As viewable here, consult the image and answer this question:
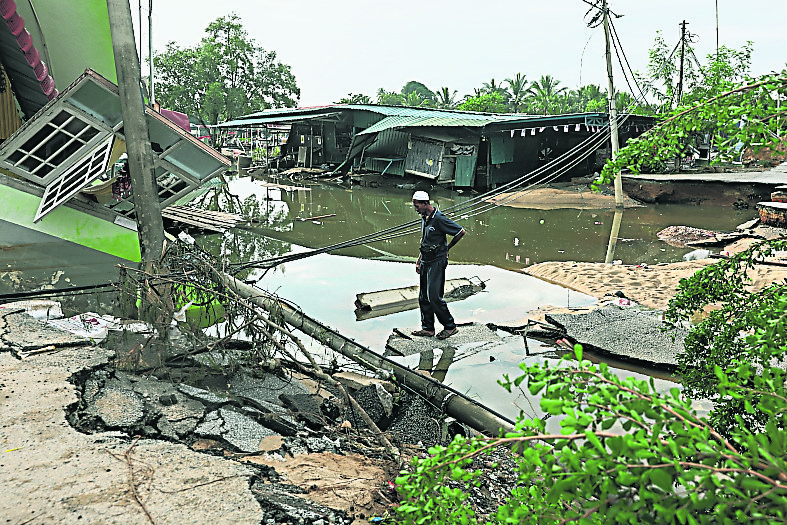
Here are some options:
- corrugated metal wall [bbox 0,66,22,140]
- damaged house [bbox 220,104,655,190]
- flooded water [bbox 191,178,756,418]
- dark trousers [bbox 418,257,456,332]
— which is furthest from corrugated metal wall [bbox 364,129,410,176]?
dark trousers [bbox 418,257,456,332]

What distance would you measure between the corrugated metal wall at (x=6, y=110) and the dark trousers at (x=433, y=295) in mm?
9694

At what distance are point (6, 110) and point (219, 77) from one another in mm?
33869

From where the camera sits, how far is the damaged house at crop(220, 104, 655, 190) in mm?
20406

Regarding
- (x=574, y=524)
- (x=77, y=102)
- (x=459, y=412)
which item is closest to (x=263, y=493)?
(x=459, y=412)

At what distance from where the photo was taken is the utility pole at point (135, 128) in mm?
5426

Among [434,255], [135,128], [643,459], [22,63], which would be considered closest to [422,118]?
[22,63]

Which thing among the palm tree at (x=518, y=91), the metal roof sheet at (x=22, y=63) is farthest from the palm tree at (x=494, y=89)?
the metal roof sheet at (x=22, y=63)

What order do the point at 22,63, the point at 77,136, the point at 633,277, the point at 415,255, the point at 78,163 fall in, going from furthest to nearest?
the point at 415,255, the point at 22,63, the point at 633,277, the point at 78,163, the point at 77,136

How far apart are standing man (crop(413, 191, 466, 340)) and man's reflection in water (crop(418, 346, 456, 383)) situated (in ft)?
1.08

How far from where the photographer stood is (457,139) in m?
21.1

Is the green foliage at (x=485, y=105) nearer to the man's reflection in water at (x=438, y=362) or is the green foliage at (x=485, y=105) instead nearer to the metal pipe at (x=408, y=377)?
the man's reflection in water at (x=438, y=362)

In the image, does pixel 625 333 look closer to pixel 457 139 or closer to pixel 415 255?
pixel 415 255

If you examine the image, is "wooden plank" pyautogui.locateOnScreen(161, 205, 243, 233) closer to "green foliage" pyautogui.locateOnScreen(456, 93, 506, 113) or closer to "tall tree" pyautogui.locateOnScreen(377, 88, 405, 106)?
"green foliage" pyautogui.locateOnScreen(456, 93, 506, 113)

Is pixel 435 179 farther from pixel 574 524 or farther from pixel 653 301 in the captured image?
pixel 574 524
